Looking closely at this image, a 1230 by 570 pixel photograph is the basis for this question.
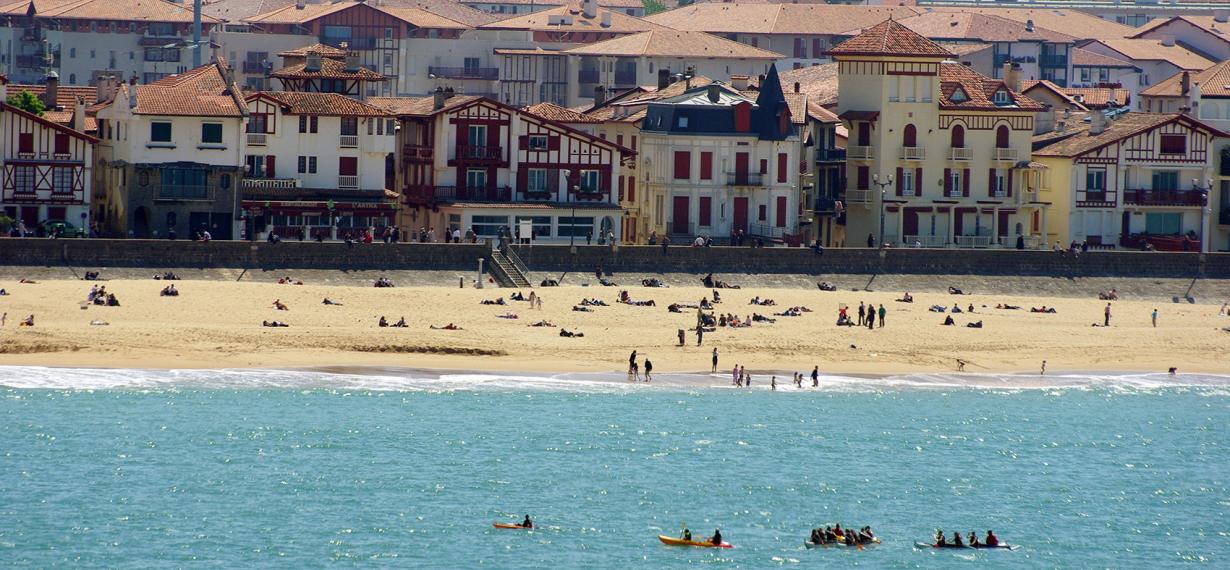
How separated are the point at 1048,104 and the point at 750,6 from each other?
5839cm

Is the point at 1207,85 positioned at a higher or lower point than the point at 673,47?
lower

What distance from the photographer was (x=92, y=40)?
164 m

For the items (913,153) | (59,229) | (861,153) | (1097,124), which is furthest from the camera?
(1097,124)

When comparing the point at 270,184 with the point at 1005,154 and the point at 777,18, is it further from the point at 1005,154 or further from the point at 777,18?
the point at 777,18

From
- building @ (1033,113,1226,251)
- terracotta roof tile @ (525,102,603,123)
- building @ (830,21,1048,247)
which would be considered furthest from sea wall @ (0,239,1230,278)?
terracotta roof tile @ (525,102,603,123)

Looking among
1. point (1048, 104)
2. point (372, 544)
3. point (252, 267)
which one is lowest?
point (372, 544)

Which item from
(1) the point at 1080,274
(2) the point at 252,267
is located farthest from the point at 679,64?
(2) the point at 252,267

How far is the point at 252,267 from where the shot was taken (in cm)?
8700

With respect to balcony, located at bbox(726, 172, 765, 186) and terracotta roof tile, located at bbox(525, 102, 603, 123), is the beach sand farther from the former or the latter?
terracotta roof tile, located at bbox(525, 102, 603, 123)

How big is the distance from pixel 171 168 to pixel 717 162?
2293 centimetres

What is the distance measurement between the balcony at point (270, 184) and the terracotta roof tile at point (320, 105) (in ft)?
9.37

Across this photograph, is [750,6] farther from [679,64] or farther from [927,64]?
[927,64]

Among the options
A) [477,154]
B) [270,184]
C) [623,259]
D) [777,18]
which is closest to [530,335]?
[623,259]

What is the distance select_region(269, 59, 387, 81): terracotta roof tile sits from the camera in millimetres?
105125
